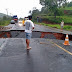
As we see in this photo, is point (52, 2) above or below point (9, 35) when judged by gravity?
above

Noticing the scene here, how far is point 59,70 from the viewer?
4766mm

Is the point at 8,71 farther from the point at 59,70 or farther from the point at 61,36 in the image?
the point at 61,36

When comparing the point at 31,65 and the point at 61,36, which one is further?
the point at 61,36

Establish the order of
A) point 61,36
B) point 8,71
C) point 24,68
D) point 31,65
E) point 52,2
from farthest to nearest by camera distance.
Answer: point 52,2 → point 61,36 → point 31,65 → point 24,68 → point 8,71

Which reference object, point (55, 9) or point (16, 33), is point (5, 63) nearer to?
point (16, 33)

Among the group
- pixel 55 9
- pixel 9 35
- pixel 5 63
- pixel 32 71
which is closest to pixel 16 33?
pixel 9 35

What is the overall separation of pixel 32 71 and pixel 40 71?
0.86 ft

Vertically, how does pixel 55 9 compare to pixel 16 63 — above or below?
above

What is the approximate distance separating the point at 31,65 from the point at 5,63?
1044 mm

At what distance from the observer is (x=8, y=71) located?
454 centimetres

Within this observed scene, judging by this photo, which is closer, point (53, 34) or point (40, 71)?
point (40, 71)

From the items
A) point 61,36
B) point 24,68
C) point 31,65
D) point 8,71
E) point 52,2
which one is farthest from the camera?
point 52,2

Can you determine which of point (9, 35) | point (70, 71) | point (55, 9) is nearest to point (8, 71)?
point (70, 71)

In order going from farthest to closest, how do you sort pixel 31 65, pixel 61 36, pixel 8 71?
pixel 61 36, pixel 31 65, pixel 8 71
